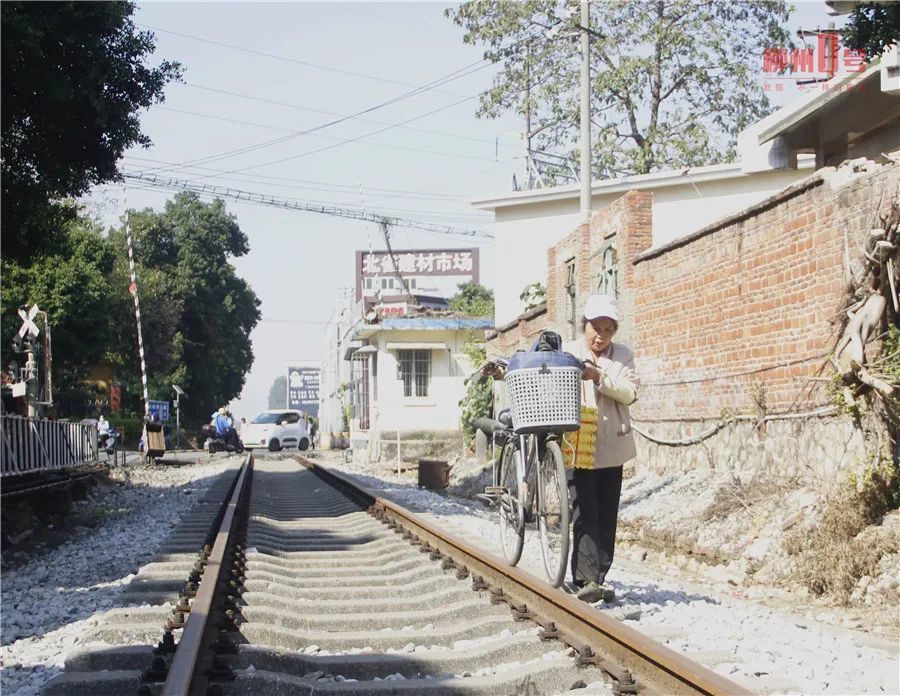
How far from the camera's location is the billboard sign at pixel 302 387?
126 m

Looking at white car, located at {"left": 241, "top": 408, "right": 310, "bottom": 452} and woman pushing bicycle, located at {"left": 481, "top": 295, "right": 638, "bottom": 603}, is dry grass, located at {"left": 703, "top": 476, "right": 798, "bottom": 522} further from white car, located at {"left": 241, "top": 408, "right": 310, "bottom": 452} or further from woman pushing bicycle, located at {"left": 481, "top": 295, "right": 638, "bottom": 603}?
white car, located at {"left": 241, "top": 408, "right": 310, "bottom": 452}

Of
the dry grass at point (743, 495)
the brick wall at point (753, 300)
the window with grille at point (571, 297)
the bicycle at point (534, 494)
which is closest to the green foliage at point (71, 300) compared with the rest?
the window with grille at point (571, 297)

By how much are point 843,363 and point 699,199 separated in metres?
19.5

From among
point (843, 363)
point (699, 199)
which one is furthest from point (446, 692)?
point (699, 199)

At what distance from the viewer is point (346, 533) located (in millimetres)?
11375

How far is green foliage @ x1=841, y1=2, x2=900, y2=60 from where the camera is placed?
7645 mm

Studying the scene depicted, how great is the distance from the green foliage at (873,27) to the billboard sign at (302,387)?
11755cm

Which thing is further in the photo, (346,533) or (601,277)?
(601,277)

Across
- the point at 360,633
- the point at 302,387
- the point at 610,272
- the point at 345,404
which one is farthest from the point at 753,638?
the point at 302,387

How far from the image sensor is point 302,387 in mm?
127500

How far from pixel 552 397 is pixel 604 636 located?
1451mm

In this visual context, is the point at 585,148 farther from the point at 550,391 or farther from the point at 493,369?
the point at 550,391

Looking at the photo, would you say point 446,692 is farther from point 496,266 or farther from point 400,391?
point 400,391

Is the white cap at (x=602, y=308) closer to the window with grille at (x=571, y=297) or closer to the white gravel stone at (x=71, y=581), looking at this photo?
the white gravel stone at (x=71, y=581)
